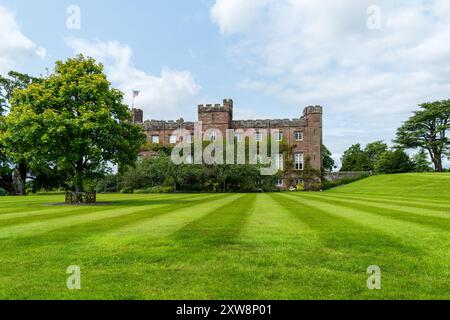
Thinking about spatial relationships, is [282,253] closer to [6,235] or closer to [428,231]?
[428,231]

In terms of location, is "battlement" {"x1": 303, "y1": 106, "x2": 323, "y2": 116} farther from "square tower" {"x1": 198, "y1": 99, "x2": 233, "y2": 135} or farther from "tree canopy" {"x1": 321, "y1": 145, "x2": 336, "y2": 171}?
"tree canopy" {"x1": 321, "y1": 145, "x2": 336, "y2": 171}

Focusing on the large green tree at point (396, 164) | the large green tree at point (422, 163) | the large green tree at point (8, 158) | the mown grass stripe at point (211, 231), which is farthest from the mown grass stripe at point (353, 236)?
the large green tree at point (422, 163)

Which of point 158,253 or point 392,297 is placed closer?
point 392,297

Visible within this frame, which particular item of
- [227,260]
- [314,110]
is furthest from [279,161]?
[227,260]

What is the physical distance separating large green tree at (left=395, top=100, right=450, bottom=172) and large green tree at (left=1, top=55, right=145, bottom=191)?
184ft

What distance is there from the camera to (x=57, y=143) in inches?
874

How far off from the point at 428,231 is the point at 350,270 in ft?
14.8

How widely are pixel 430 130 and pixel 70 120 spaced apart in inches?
2457

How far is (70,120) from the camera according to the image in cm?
2142

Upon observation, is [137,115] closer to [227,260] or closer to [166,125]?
[166,125]

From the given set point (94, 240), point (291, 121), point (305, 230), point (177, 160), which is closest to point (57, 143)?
point (94, 240)

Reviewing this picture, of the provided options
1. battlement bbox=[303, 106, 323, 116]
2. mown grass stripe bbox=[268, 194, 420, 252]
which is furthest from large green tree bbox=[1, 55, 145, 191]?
battlement bbox=[303, 106, 323, 116]
